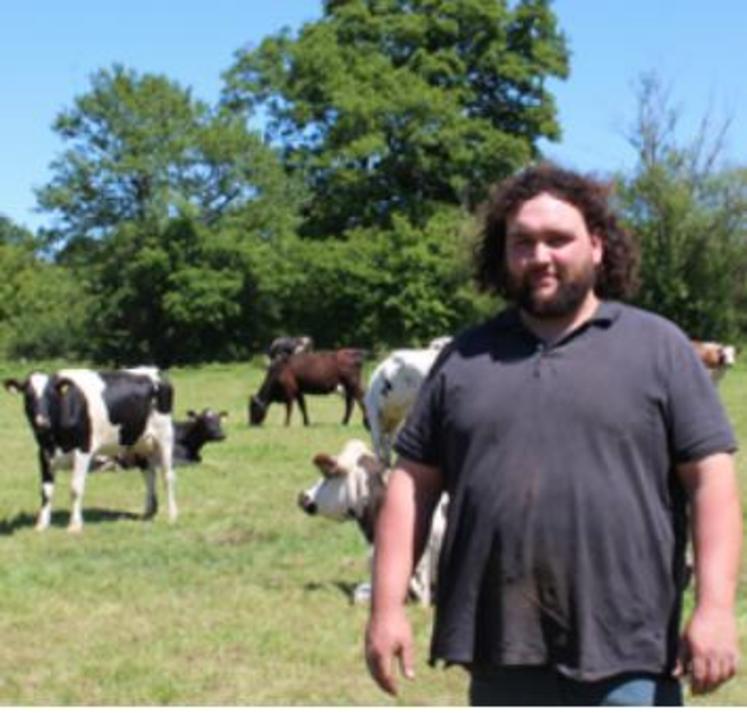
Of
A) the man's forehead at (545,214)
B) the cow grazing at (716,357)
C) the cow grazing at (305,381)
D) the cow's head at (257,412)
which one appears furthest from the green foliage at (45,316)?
the man's forehead at (545,214)

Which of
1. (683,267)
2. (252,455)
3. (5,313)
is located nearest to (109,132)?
(5,313)

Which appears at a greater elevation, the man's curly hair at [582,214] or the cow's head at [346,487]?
the man's curly hair at [582,214]

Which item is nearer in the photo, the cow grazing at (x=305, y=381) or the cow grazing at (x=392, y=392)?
the cow grazing at (x=392, y=392)

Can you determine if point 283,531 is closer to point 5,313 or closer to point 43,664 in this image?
point 43,664

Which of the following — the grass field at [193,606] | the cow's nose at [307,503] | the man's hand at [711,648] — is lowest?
the grass field at [193,606]

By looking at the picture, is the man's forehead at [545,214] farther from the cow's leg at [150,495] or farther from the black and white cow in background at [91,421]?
the cow's leg at [150,495]

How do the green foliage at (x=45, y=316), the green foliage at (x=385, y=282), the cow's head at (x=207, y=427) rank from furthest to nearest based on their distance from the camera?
the green foliage at (x=45, y=316), the green foliage at (x=385, y=282), the cow's head at (x=207, y=427)

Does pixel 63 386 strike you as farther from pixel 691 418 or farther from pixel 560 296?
pixel 691 418

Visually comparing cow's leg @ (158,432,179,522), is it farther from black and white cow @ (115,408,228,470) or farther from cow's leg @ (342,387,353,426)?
cow's leg @ (342,387,353,426)

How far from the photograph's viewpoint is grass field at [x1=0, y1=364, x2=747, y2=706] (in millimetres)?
7703

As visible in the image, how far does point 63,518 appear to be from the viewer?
14594mm

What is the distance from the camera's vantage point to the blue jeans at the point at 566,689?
3.79m

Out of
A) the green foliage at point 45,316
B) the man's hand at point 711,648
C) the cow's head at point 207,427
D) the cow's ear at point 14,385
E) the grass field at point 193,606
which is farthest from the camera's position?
the green foliage at point 45,316

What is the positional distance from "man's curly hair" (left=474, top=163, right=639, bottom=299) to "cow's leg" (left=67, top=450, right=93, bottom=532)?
9.80m
